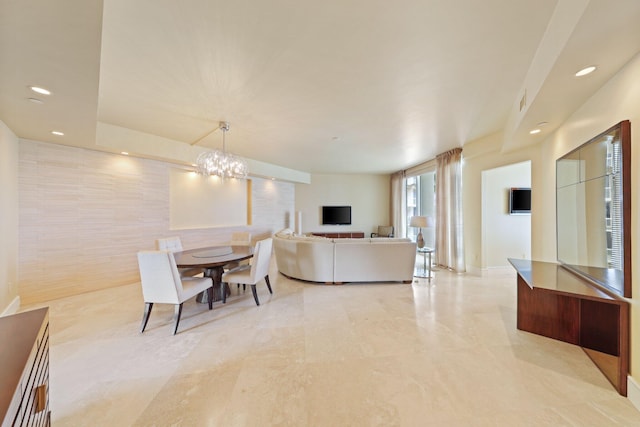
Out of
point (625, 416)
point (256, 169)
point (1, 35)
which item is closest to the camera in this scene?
point (1, 35)

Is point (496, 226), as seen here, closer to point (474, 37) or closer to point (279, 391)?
point (474, 37)

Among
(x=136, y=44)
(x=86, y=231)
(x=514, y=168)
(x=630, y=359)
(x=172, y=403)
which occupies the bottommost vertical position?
(x=172, y=403)

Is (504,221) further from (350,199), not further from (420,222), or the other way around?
(350,199)

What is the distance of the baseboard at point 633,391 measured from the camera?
5.33 feet

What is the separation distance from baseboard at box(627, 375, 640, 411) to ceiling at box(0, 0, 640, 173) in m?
2.23

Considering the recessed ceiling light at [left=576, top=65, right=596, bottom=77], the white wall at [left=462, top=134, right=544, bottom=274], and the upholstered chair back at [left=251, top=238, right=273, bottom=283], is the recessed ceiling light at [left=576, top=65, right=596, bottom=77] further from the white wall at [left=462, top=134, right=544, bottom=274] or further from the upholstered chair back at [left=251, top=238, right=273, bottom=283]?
the upholstered chair back at [left=251, top=238, right=273, bottom=283]

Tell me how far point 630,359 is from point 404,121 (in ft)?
10.5

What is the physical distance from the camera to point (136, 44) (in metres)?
1.96

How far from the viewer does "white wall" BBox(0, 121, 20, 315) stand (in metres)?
2.81

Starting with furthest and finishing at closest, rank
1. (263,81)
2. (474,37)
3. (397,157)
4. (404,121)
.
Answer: (397,157) → (404,121) → (263,81) → (474,37)

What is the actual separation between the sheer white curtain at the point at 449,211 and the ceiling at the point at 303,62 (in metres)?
1.47

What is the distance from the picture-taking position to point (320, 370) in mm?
1988

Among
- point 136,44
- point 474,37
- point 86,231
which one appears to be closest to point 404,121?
point 474,37

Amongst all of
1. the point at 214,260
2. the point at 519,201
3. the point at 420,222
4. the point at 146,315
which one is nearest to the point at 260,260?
the point at 214,260
